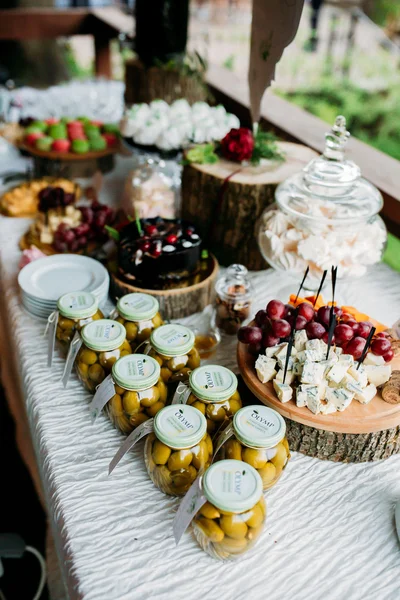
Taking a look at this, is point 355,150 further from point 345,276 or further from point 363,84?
point 363,84

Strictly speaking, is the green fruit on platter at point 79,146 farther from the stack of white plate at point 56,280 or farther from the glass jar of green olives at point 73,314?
the glass jar of green olives at point 73,314

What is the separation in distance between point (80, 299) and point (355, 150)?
3.71 ft

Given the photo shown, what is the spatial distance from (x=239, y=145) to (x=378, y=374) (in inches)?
30.8

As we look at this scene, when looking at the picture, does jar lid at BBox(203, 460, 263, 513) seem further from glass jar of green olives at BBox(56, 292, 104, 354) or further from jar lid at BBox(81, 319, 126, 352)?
glass jar of green olives at BBox(56, 292, 104, 354)

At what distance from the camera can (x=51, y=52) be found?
3.99 metres

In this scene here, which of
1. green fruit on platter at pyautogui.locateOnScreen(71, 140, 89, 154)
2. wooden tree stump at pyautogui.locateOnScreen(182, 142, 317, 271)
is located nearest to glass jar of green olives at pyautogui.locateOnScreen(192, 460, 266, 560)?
wooden tree stump at pyautogui.locateOnScreen(182, 142, 317, 271)

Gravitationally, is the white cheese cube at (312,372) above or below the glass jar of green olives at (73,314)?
above

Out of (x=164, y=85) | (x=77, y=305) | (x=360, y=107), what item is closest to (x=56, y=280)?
(x=77, y=305)

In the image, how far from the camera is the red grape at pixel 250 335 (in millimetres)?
1062

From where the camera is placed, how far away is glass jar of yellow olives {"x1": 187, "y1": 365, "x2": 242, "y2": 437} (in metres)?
0.94

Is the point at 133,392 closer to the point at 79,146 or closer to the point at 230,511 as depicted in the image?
the point at 230,511

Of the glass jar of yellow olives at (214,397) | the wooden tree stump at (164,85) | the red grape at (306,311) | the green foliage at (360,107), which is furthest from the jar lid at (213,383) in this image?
the green foliage at (360,107)

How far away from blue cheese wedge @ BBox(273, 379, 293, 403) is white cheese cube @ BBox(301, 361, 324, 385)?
0.03 metres

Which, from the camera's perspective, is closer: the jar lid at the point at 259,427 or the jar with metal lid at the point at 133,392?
the jar lid at the point at 259,427
